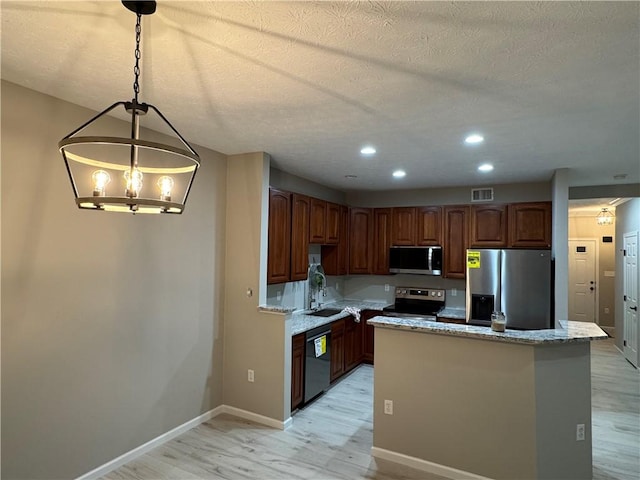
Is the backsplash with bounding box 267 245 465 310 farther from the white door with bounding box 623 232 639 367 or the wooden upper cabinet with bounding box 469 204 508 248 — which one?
the white door with bounding box 623 232 639 367

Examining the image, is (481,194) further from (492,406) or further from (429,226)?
(492,406)

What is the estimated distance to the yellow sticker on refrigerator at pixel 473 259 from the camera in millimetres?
4914

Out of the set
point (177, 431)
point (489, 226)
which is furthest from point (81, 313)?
point (489, 226)

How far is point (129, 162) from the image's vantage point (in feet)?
9.57

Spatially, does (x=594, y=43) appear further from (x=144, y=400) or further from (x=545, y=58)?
(x=144, y=400)

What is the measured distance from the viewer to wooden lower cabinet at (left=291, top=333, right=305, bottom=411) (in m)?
3.80

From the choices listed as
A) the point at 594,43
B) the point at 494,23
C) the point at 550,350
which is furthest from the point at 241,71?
the point at 550,350

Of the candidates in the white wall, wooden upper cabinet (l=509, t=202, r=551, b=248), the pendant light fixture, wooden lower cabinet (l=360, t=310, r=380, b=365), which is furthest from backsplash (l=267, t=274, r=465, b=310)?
the pendant light fixture

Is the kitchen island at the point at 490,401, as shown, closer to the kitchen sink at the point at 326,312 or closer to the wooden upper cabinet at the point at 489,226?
the kitchen sink at the point at 326,312

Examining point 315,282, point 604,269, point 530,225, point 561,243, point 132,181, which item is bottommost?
point 315,282

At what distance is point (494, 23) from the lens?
1538mm

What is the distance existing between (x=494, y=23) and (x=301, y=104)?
4.17 ft

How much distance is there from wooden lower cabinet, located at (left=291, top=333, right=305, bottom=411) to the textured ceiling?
2034 millimetres

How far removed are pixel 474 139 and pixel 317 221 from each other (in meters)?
2.32
